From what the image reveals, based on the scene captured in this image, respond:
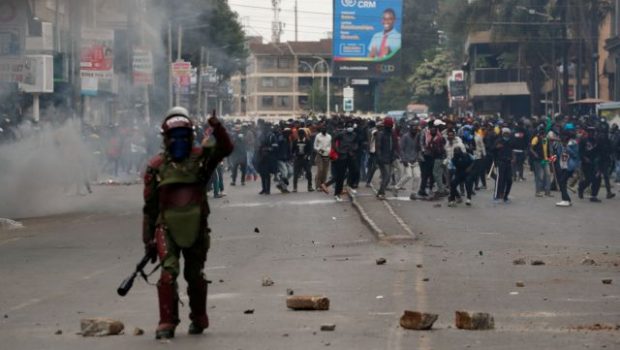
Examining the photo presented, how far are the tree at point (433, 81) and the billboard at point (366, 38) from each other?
147ft

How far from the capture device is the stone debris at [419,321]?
9.02 metres

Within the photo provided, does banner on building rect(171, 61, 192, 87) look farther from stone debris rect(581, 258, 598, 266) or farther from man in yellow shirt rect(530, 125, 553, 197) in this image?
stone debris rect(581, 258, 598, 266)

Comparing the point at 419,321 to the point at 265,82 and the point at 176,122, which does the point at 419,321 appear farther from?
Answer: the point at 265,82

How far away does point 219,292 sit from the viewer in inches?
470

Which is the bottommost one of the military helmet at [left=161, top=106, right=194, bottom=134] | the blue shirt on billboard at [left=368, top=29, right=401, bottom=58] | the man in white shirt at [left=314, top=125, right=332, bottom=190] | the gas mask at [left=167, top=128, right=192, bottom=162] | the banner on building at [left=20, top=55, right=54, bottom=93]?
the man in white shirt at [left=314, top=125, right=332, bottom=190]

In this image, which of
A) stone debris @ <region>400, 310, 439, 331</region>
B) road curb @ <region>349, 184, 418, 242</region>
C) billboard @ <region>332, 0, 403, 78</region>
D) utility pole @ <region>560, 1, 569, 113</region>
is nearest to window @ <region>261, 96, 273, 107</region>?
billboard @ <region>332, 0, 403, 78</region>

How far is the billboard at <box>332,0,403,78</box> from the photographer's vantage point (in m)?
62.1

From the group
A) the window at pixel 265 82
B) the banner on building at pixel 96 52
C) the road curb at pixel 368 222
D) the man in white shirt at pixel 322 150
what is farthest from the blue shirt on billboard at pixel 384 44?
the window at pixel 265 82

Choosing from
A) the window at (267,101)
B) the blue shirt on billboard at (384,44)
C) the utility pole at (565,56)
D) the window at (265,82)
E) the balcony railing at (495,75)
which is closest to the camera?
the utility pole at (565,56)

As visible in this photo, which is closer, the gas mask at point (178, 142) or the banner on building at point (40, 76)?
the gas mask at point (178, 142)

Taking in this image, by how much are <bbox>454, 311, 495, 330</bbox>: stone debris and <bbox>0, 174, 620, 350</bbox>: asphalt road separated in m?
0.10

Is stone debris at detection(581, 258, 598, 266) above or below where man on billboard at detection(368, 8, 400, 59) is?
below

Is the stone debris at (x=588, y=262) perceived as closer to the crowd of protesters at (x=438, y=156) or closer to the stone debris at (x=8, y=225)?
the stone debris at (x=8, y=225)

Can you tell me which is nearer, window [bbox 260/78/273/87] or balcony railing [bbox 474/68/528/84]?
balcony railing [bbox 474/68/528/84]
